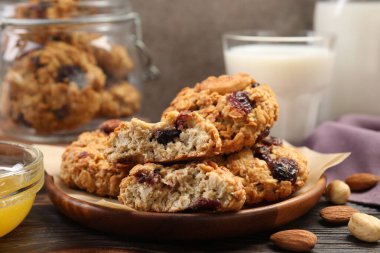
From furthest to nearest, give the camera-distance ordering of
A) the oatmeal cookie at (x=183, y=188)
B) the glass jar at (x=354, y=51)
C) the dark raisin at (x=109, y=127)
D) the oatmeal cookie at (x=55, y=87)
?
the glass jar at (x=354, y=51), the oatmeal cookie at (x=55, y=87), the dark raisin at (x=109, y=127), the oatmeal cookie at (x=183, y=188)

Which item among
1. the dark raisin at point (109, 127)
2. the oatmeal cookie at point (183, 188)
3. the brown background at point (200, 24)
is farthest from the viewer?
the brown background at point (200, 24)

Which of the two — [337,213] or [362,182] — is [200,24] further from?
[337,213]

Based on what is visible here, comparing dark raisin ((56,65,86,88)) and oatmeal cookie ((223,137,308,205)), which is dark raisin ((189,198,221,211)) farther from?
dark raisin ((56,65,86,88))

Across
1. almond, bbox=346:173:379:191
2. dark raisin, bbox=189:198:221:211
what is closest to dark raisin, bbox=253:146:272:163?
dark raisin, bbox=189:198:221:211

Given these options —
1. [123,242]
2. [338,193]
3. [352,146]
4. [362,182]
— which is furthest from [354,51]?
[123,242]

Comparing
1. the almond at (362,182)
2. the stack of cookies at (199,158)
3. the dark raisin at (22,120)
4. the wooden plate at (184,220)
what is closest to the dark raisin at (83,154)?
the stack of cookies at (199,158)

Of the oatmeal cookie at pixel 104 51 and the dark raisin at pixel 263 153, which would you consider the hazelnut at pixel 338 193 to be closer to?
the dark raisin at pixel 263 153
